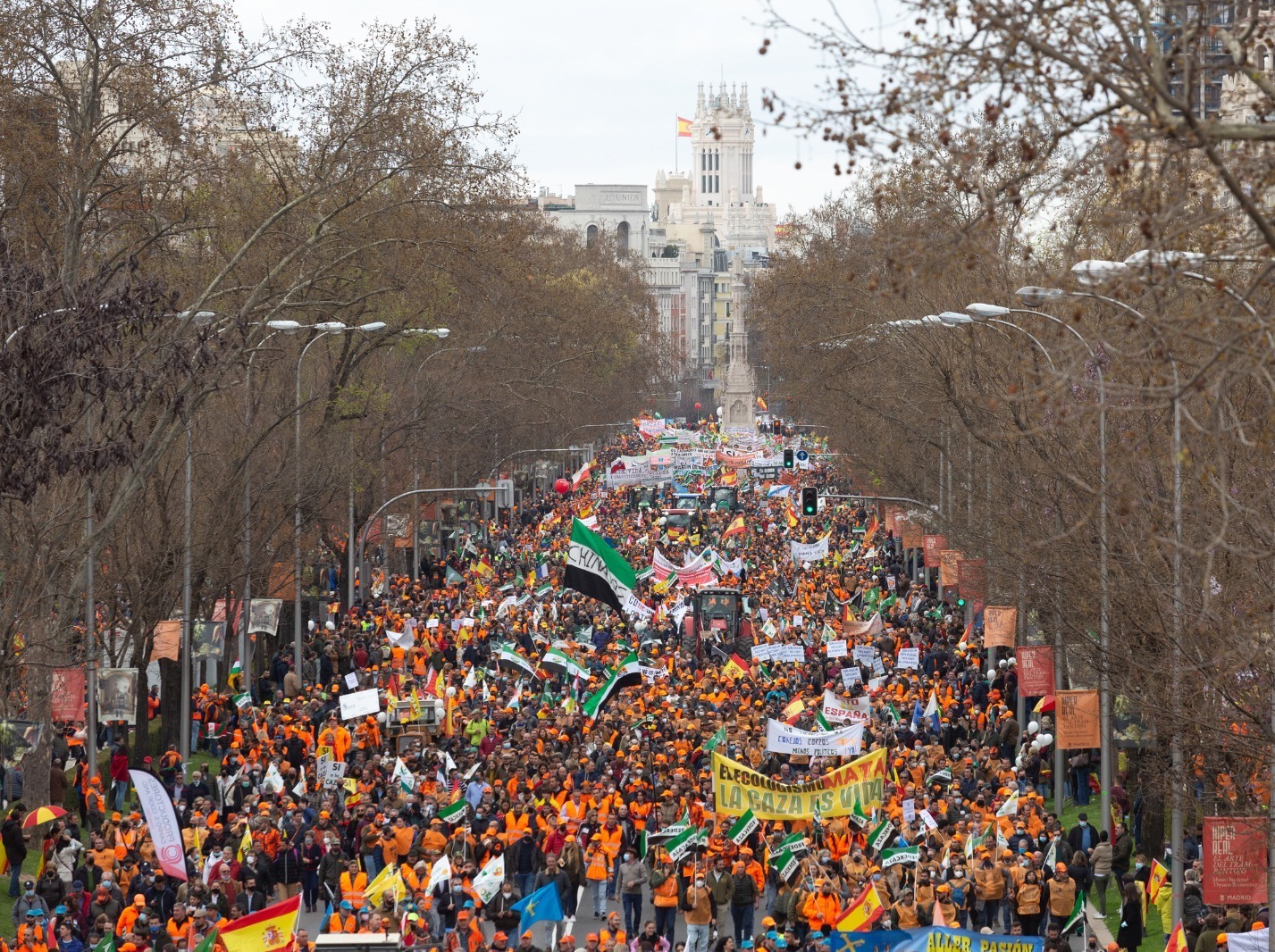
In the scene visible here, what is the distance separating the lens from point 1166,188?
9391 millimetres

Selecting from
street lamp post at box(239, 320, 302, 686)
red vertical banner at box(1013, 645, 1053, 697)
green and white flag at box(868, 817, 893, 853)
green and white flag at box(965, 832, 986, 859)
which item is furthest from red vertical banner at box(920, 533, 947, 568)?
green and white flag at box(965, 832, 986, 859)

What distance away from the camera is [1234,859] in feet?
58.9

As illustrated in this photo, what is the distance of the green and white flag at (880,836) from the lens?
22577mm

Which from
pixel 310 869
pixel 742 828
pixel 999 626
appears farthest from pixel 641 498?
pixel 742 828

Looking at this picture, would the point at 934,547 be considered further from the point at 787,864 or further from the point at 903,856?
the point at 787,864

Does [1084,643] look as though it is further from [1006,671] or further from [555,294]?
[555,294]

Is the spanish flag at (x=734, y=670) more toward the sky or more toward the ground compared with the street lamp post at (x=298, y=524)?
more toward the ground

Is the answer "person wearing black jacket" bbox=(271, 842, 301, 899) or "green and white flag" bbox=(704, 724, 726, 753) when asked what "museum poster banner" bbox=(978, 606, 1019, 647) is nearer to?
"green and white flag" bbox=(704, 724, 726, 753)

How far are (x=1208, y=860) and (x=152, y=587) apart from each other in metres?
17.1

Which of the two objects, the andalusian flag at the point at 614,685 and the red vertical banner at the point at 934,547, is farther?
the red vertical banner at the point at 934,547

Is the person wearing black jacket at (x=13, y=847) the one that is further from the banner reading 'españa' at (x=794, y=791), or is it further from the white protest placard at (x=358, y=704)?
the banner reading 'españa' at (x=794, y=791)

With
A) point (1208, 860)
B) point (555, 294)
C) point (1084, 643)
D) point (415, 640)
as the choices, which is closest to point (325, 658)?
point (415, 640)

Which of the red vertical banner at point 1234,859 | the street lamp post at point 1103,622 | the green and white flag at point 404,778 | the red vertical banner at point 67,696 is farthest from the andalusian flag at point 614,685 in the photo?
the red vertical banner at point 1234,859

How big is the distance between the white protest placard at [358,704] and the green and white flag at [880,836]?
827 cm
